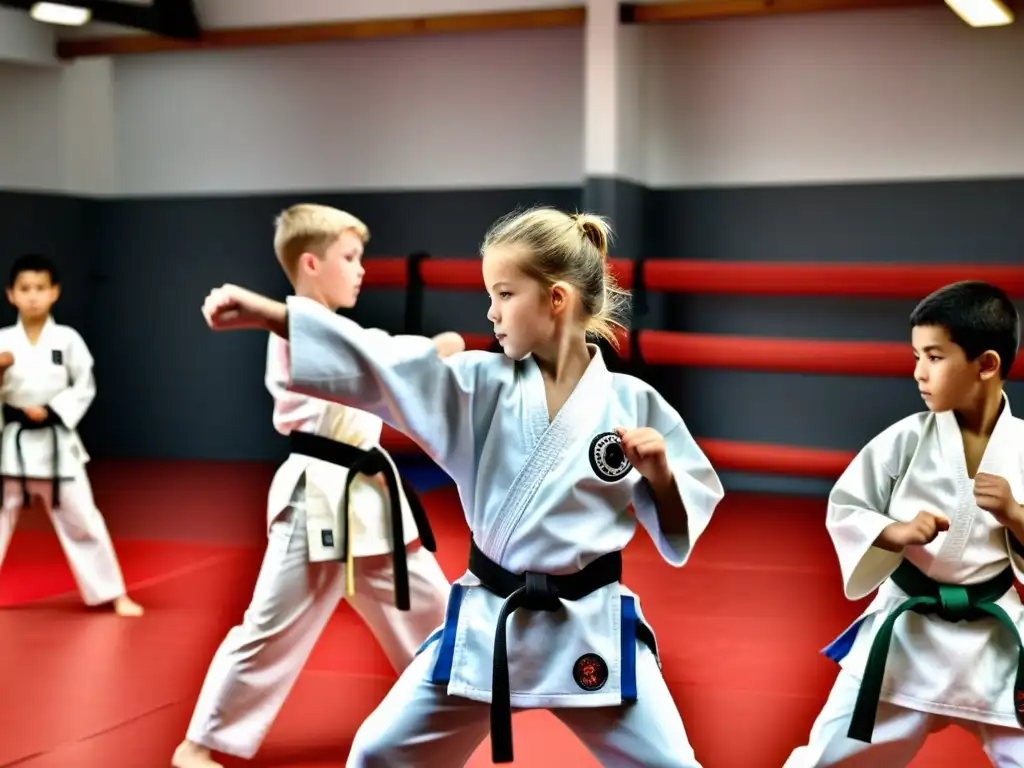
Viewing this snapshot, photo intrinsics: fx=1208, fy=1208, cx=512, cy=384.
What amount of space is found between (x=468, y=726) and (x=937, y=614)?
86 centimetres

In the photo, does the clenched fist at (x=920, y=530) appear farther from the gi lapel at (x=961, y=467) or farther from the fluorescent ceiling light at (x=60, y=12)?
the fluorescent ceiling light at (x=60, y=12)

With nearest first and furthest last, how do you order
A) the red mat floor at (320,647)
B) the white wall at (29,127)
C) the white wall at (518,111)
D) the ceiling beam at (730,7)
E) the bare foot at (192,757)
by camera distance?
1. the bare foot at (192,757)
2. the red mat floor at (320,647)
3. the ceiling beam at (730,7)
4. the white wall at (518,111)
5. the white wall at (29,127)

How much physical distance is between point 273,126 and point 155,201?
44.0 inches

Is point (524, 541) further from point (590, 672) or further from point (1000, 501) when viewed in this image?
point (1000, 501)

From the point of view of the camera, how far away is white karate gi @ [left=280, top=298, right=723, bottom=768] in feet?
6.26

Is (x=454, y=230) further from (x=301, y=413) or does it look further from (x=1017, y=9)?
(x=301, y=413)

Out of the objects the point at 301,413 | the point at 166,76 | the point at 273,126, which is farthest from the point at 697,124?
the point at 301,413

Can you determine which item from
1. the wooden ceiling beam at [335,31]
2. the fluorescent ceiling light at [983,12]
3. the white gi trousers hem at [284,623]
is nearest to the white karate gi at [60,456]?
the white gi trousers hem at [284,623]

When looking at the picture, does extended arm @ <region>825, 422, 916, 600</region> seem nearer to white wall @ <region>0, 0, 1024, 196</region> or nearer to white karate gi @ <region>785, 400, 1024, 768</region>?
white karate gi @ <region>785, 400, 1024, 768</region>

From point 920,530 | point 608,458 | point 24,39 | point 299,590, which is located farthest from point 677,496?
point 24,39

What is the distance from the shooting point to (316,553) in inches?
113

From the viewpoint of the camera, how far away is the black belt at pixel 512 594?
6.22 ft

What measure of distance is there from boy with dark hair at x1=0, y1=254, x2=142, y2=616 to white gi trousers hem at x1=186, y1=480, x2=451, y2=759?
1.73 metres

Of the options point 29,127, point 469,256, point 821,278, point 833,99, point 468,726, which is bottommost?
point 468,726
